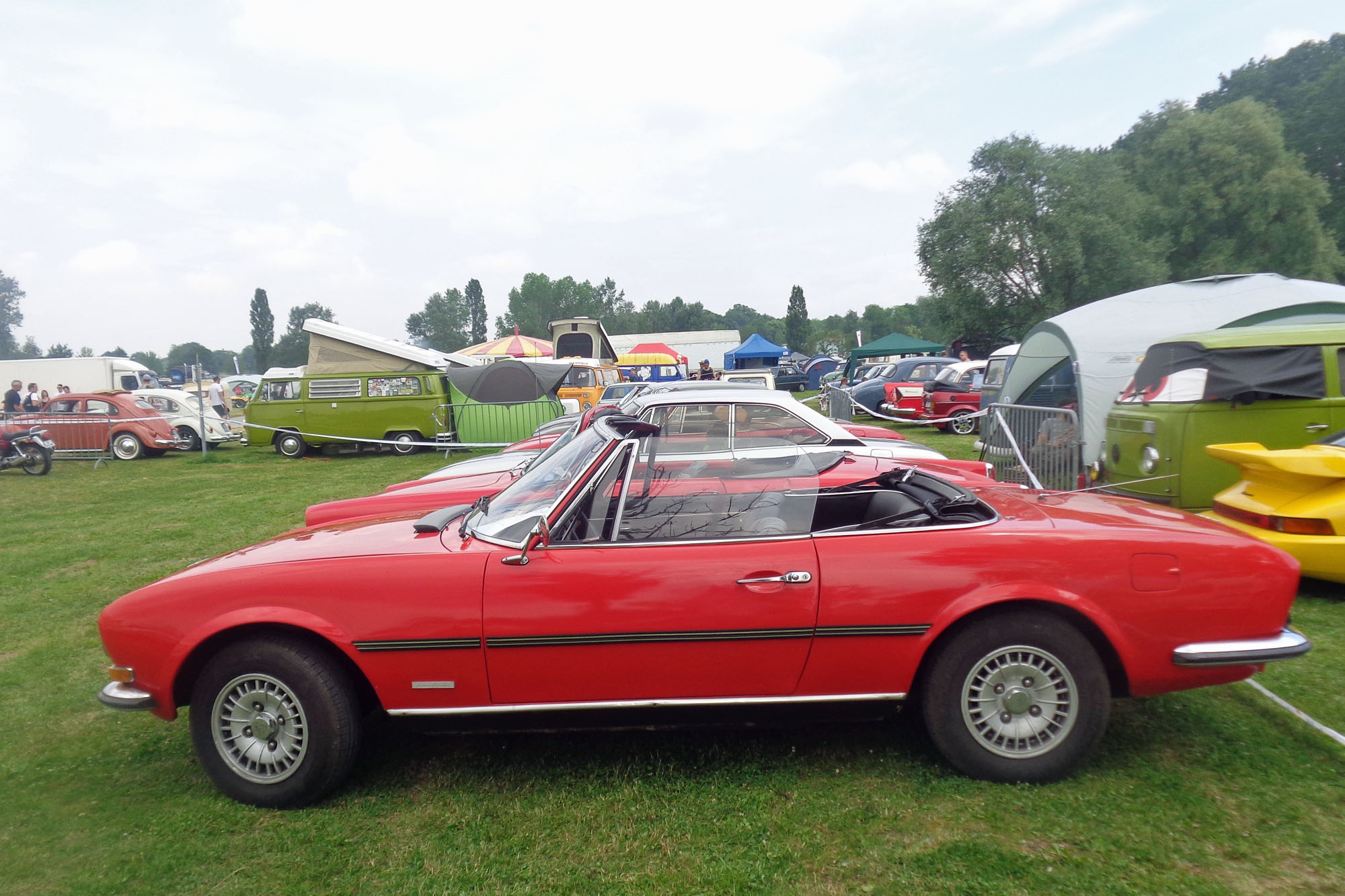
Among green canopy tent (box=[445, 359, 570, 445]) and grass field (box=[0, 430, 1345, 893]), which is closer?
grass field (box=[0, 430, 1345, 893])

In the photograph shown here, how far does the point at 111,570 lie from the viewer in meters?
7.45

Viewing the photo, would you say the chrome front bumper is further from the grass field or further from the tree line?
the tree line

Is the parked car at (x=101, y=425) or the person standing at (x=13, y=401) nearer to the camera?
the parked car at (x=101, y=425)

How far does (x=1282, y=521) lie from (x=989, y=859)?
385 cm

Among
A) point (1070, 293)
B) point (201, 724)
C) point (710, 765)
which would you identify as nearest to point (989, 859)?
point (710, 765)

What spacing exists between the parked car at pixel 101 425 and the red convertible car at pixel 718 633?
17.8 meters

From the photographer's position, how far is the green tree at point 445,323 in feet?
420

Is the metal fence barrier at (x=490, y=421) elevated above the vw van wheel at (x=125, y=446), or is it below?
above

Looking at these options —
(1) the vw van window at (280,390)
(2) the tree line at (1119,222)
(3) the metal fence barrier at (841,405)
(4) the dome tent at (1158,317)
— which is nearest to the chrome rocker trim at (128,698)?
(4) the dome tent at (1158,317)

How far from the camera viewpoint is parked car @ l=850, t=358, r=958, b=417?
67.4ft

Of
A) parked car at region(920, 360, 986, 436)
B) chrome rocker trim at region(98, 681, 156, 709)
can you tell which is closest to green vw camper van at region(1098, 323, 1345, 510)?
chrome rocker trim at region(98, 681, 156, 709)

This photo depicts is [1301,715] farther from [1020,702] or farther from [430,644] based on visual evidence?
[430,644]

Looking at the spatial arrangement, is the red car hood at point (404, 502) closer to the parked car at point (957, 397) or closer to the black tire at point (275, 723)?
the black tire at point (275, 723)

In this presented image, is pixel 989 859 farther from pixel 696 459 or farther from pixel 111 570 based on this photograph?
pixel 111 570
